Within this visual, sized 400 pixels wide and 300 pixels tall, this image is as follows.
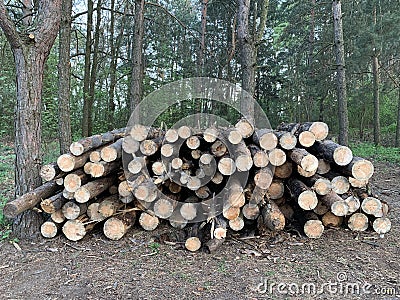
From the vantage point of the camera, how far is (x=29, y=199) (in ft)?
12.1

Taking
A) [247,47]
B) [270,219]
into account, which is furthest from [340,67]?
[270,219]

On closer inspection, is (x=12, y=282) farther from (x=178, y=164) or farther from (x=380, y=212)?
(x=380, y=212)

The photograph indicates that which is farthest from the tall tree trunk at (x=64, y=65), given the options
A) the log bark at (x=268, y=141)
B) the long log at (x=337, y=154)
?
the long log at (x=337, y=154)

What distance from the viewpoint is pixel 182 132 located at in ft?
13.5

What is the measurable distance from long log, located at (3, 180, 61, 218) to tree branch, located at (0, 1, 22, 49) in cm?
162

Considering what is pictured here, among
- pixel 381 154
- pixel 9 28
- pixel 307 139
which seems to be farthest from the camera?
pixel 381 154

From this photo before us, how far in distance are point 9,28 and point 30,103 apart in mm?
819

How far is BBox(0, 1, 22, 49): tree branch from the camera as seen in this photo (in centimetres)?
356

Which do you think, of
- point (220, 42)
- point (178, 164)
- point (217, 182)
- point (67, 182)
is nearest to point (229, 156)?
point (217, 182)

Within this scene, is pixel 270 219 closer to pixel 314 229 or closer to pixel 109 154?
pixel 314 229

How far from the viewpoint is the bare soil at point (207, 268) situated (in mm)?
2902

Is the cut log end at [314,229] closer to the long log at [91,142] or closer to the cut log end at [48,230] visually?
the long log at [91,142]

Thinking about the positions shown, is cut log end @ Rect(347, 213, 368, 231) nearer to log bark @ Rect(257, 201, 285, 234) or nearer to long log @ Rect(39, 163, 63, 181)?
log bark @ Rect(257, 201, 285, 234)

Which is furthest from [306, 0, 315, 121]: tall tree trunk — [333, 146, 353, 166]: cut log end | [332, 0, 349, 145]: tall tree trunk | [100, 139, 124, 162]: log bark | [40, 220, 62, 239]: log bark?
[40, 220, 62, 239]: log bark
